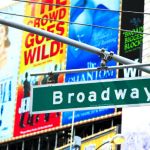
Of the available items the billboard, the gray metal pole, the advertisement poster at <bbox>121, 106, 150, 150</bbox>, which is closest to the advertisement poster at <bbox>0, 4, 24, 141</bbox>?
the billboard

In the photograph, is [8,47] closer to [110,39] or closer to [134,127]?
[110,39]

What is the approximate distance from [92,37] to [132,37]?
436 centimetres

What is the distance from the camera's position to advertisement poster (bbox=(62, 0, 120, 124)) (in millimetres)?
47000

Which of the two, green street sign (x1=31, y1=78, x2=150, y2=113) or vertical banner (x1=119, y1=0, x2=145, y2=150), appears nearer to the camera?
green street sign (x1=31, y1=78, x2=150, y2=113)

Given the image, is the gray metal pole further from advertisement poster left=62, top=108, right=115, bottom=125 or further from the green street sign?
advertisement poster left=62, top=108, right=115, bottom=125

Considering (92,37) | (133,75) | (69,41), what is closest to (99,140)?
(133,75)

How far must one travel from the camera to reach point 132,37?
4556 centimetres

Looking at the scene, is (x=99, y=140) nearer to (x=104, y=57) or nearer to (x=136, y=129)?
(x=136, y=129)

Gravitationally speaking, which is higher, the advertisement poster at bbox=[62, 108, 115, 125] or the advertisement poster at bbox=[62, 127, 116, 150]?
the advertisement poster at bbox=[62, 108, 115, 125]

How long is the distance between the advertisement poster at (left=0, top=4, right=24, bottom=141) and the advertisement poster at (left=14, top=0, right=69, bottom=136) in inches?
29.4

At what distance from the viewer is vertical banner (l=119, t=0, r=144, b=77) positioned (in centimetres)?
4466

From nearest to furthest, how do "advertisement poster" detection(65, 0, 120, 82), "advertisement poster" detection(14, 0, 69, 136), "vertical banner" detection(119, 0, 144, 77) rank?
"vertical banner" detection(119, 0, 144, 77) < "advertisement poster" detection(65, 0, 120, 82) < "advertisement poster" detection(14, 0, 69, 136)

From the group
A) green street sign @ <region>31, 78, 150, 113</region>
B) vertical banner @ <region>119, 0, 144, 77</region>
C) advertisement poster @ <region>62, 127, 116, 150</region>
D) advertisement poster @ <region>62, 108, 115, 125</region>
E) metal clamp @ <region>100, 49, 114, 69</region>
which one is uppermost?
vertical banner @ <region>119, 0, 144, 77</region>

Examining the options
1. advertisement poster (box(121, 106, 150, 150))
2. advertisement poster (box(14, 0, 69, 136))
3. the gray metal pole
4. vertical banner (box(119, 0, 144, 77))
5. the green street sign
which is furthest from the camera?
advertisement poster (box(14, 0, 69, 136))
